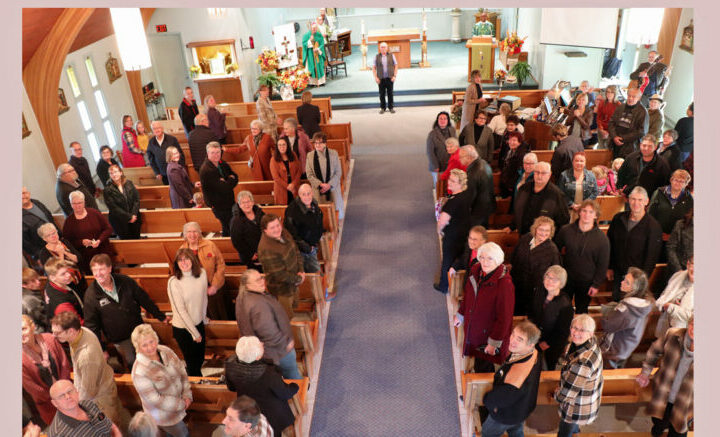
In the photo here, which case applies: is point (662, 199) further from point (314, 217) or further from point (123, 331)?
point (123, 331)

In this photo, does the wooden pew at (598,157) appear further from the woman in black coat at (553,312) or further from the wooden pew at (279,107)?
the wooden pew at (279,107)

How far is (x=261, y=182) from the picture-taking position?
618 centimetres

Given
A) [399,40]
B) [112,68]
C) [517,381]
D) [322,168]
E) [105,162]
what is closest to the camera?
[517,381]

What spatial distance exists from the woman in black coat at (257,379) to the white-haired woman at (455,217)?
6.79ft

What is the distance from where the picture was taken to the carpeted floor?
3.92 m

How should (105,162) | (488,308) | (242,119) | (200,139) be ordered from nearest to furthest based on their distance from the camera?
(488,308), (105,162), (200,139), (242,119)

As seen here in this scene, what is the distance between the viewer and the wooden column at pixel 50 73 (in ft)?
24.8

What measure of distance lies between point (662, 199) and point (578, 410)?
2.37 meters

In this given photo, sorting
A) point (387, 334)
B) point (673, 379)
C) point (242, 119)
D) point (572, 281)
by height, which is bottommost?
point (387, 334)

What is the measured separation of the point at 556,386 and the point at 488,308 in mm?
683

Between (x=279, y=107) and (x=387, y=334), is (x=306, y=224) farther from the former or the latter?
(x=279, y=107)

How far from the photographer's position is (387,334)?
4.74m

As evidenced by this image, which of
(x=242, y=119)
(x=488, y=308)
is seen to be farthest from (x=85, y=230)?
(x=242, y=119)

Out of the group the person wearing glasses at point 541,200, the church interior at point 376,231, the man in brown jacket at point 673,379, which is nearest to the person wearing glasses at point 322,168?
the church interior at point 376,231
